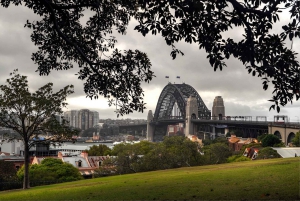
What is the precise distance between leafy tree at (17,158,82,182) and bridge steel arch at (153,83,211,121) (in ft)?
272

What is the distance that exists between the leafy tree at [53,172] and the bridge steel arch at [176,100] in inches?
3268

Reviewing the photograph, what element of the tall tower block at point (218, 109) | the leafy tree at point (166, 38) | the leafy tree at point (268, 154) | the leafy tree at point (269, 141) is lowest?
the leafy tree at point (268, 154)

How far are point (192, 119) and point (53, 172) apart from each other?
8253 cm

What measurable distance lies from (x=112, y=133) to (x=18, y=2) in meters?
167

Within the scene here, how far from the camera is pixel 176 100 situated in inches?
4988

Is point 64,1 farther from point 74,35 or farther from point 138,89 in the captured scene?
point 138,89

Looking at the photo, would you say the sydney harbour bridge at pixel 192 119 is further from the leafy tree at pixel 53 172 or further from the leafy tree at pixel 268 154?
the leafy tree at pixel 53 172

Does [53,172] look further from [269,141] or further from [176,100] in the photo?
[176,100]

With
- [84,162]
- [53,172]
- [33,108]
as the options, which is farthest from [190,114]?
[33,108]

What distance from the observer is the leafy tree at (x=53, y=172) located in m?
30.5

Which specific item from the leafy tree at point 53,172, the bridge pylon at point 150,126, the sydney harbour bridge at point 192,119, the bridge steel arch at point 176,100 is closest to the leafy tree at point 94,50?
the leafy tree at point 53,172

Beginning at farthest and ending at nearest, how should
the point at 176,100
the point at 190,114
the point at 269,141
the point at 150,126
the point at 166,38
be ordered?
the point at 150,126 → the point at 176,100 → the point at 190,114 → the point at 269,141 → the point at 166,38

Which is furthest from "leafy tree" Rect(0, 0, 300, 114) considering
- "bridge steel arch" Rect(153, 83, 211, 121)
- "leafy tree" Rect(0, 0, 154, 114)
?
"bridge steel arch" Rect(153, 83, 211, 121)

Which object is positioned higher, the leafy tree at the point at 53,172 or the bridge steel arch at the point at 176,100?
the bridge steel arch at the point at 176,100
